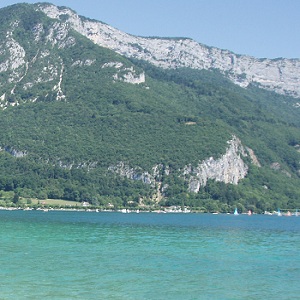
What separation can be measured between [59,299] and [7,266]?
44.0 ft

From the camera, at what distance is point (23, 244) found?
70.7m

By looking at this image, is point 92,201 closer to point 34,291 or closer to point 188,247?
point 188,247

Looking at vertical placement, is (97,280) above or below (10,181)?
below

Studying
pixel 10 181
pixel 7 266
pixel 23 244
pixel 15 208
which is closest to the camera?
pixel 7 266

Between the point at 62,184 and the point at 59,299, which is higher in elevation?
the point at 62,184

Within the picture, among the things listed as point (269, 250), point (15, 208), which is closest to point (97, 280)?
point (269, 250)

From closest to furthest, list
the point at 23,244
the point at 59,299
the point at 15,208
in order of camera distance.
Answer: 1. the point at 59,299
2. the point at 23,244
3. the point at 15,208

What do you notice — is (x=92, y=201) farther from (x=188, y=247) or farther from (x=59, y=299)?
(x=59, y=299)

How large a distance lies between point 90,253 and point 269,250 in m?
21.0

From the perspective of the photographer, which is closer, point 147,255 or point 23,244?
point 147,255

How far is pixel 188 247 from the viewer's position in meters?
74.0

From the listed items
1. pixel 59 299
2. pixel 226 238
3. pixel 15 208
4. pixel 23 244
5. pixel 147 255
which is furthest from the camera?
pixel 15 208

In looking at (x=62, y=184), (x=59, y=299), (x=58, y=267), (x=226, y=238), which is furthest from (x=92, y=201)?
(x=59, y=299)

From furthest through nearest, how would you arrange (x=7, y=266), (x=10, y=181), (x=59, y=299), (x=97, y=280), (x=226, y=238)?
(x=10, y=181), (x=226, y=238), (x=7, y=266), (x=97, y=280), (x=59, y=299)
